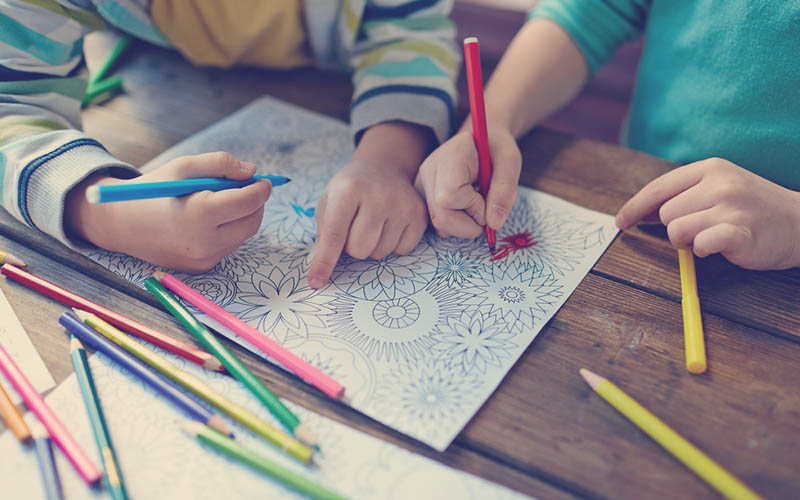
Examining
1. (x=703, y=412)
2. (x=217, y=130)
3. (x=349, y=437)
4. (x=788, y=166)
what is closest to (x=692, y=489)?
(x=703, y=412)

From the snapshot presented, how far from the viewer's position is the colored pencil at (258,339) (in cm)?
32

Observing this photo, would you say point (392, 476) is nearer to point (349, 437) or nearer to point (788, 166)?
point (349, 437)

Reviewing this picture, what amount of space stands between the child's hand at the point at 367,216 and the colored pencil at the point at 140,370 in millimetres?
114

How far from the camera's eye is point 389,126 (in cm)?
50

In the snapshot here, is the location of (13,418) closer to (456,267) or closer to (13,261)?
(13,261)

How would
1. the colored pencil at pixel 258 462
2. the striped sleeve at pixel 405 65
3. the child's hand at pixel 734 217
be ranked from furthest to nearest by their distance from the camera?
the striped sleeve at pixel 405 65
the child's hand at pixel 734 217
the colored pencil at pixel 258 462

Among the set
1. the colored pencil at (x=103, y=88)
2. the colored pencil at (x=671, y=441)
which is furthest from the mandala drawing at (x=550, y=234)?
the colored pencil at (x=103, y=88)

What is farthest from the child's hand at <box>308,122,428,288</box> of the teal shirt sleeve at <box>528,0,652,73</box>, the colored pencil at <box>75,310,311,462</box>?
the teal shirt sleeve at <box>528,0,652,73</box>

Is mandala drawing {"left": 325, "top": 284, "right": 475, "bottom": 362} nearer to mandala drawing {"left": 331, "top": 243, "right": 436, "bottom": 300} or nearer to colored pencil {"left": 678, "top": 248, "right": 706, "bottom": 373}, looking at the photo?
mandala drawing {"left": 331, "top": 243, "right": 436, "bottom": 300}

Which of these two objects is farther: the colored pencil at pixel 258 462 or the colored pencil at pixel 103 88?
the colored pencil at pixel 103 88

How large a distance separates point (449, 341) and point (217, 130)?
12.9 inches

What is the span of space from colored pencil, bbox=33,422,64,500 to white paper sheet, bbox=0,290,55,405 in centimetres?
3

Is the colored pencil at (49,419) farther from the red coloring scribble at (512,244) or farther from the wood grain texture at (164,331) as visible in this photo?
the red coloring scribble at (512,244)

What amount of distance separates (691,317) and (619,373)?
0.07 meters
